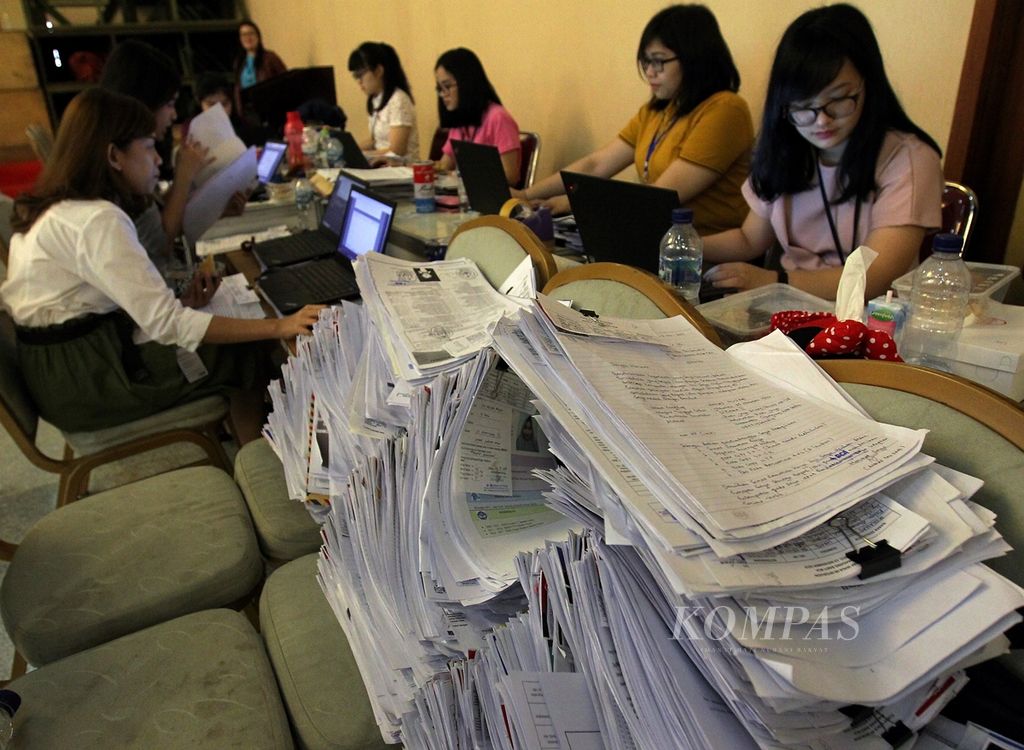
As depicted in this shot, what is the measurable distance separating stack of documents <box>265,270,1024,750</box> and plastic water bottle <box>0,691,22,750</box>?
18.2 inches

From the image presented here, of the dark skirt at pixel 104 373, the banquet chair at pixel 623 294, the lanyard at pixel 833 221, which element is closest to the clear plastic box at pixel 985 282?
the lanyard at pixel 833 221

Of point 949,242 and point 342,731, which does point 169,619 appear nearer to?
point 342,731

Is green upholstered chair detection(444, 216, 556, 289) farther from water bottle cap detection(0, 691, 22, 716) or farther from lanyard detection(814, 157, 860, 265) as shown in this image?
water bottle cap detection(0, 691, 22, 716)

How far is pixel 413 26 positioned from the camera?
4547 mm

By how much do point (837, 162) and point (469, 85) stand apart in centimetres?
211

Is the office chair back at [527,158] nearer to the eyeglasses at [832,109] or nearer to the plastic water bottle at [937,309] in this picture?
the eyeglasses at [832,109]

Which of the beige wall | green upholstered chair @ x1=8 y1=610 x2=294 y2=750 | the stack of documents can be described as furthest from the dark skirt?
the beige wall

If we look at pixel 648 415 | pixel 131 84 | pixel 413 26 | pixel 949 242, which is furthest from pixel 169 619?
pixel 413 26

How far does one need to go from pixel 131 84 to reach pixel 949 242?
250 centimetres

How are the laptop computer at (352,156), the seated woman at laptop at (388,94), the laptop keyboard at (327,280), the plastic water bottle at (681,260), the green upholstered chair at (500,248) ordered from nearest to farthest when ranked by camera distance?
the green upholstered chair at (500,248)
the plastic water bottle at (681,260)
the laptop keyboard at (327,280)
the laptop computer at (352,156)
the seated woman at laptop at (388,94)

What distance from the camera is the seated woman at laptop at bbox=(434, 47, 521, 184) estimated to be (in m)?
3.16

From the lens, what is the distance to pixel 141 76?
2.34m

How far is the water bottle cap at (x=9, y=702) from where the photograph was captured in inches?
34.6

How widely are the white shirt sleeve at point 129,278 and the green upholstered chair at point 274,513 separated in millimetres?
428
